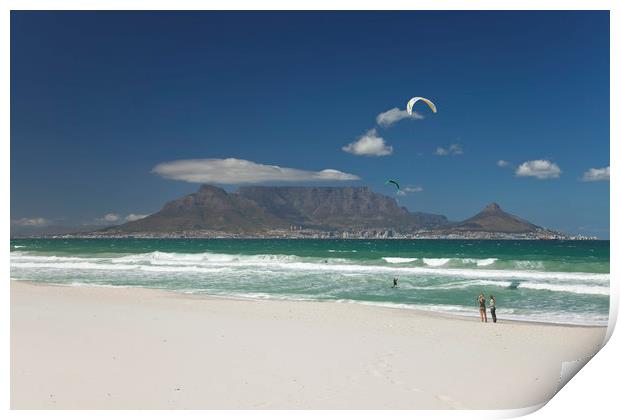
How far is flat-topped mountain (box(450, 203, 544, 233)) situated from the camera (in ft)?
229

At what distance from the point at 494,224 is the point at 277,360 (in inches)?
2703

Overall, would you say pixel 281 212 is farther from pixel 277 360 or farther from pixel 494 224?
pixel 277 360

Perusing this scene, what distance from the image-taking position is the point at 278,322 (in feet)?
31.8

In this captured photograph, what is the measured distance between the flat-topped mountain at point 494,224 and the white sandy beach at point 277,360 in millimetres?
62756

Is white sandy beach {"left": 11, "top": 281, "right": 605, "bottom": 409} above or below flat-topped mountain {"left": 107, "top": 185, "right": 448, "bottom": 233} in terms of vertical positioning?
below

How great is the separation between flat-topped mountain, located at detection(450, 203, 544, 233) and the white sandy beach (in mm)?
62756

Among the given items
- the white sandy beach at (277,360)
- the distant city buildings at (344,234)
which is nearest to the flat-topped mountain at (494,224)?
the distant city buildings at (344,234)

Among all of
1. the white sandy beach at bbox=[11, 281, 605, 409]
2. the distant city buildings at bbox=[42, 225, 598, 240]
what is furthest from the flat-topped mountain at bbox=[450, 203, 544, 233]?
the white sandy beach at bbox=[11, 281, 605, 409]

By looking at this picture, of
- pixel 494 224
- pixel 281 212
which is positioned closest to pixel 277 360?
pixel 494 224

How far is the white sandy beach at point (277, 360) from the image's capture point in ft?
17.3

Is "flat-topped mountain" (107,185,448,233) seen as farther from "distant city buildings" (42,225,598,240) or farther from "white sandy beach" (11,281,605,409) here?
"white sandy beach" (11,281,605,409)

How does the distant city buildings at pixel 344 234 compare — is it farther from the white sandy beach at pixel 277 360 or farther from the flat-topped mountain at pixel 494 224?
the white sandy beach at pixel 277 360
